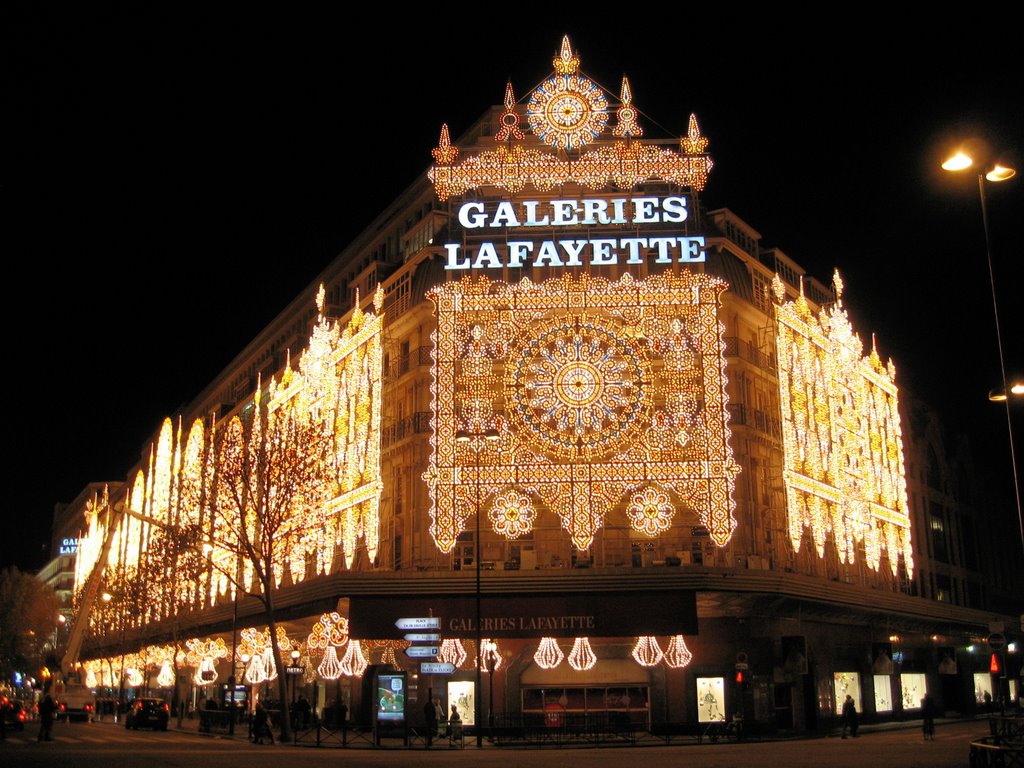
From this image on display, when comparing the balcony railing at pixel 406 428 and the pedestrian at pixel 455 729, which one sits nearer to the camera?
the pedestrian at pixel 455 729

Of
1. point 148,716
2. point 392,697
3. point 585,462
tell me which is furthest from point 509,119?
point 148,716

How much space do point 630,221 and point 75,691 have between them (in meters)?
51.0

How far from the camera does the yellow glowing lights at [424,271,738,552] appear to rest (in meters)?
51.4

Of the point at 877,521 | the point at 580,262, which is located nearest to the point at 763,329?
the point at 580,262

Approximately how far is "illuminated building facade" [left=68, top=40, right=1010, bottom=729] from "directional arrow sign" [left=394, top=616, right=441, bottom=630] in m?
1.40

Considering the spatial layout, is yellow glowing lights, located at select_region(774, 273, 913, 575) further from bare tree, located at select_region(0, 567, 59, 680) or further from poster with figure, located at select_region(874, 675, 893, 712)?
bare tree, located at select_region(0, 567, 59, 680)

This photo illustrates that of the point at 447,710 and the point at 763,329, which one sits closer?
the point at 447,710

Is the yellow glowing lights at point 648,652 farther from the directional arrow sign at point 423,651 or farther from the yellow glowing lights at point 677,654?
the directional arrow sign at point 423,651

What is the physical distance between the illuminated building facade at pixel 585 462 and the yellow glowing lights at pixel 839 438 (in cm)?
24

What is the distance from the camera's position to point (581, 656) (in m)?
50.7

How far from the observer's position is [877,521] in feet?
227

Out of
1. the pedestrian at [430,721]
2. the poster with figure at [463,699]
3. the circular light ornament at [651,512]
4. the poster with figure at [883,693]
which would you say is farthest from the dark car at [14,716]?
the poster with figure at [883,693]

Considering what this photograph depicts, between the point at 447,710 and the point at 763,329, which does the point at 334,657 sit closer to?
the point at 447,710

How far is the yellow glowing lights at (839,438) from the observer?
194 ft
